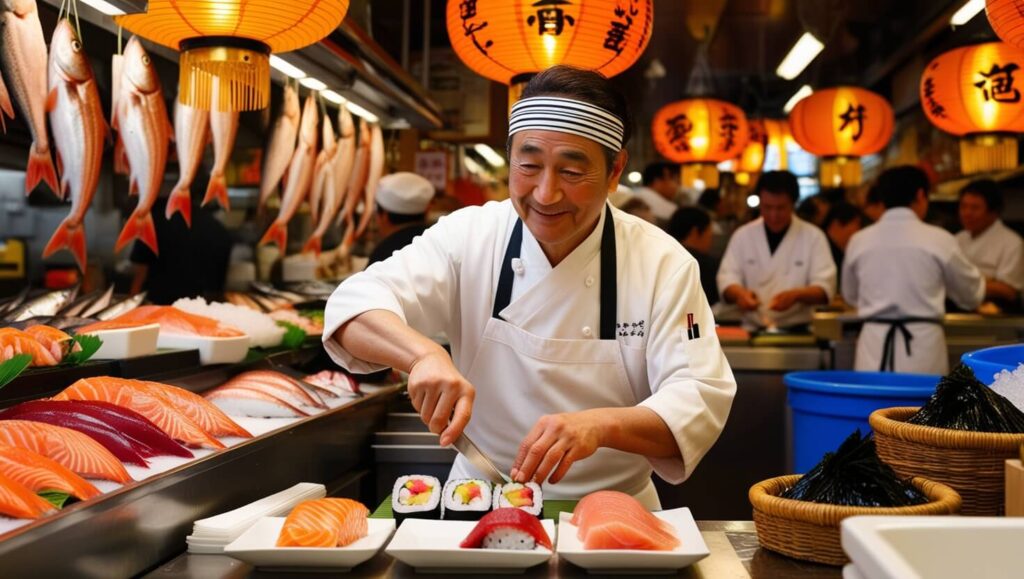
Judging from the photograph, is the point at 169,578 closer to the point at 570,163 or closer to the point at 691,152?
the point at 570,163

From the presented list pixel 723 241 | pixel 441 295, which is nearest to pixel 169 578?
pixel 441 295

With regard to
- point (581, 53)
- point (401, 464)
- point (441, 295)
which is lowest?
point (401, 464)

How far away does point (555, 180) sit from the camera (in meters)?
2.44

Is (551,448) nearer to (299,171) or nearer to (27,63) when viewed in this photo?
(27,63)

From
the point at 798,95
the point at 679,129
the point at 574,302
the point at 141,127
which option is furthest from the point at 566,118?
the point at 798,95

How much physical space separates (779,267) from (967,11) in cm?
284

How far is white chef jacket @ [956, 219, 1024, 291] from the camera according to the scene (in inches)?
349

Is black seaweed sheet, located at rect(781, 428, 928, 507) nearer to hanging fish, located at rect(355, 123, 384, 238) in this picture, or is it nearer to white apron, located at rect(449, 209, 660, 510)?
white apron, located at rect(449, 209, 660, 510)

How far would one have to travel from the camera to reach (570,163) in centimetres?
244

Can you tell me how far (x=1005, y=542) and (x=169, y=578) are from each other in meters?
1.52

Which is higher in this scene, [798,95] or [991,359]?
[798,95]

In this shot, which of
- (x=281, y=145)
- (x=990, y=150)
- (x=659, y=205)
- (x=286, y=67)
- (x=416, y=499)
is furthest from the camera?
(x=659, y=205)

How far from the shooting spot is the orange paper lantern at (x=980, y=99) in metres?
5.99

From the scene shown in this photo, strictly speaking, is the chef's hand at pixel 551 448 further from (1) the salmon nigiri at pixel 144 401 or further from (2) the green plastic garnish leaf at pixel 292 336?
(2) the green plastic garnish leaf at pixel 292 336
